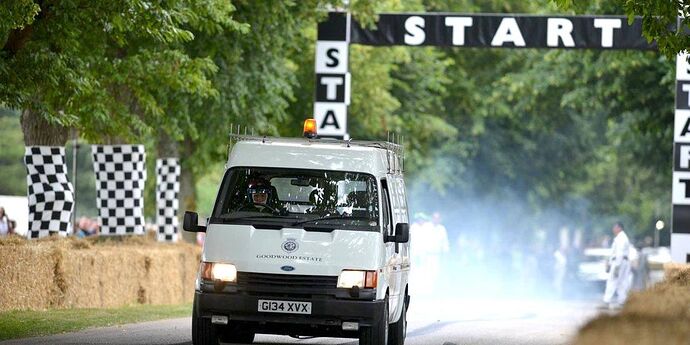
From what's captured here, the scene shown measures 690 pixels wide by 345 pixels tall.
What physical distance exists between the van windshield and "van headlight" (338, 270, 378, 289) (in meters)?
0.51

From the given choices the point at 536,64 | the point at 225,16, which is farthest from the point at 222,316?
the point at 536,64

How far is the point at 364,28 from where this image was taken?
102ft

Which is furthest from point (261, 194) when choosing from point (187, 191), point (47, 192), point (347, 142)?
point (187, 191)

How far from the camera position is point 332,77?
3103 cm

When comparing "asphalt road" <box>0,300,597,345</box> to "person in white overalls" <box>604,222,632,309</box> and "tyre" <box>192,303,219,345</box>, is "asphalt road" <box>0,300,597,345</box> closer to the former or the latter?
"tyre" <box>192,303,219,345</box>

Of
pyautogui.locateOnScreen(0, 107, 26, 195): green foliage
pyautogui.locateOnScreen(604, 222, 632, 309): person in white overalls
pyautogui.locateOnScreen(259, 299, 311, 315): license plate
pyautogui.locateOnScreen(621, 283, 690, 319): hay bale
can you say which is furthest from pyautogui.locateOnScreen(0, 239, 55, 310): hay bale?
pyautogui.locateOnScreen(0, 107, 26, 195): green foliage

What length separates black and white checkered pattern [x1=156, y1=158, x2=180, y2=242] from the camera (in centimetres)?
3353

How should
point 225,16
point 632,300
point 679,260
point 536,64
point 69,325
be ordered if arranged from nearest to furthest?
point 632,300 → point 69,325 → point 225,16 → point 679,260 → point 536,64

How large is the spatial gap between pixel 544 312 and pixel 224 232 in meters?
16.3

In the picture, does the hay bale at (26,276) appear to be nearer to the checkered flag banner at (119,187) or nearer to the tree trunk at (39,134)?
the tree trunk at (39,134)

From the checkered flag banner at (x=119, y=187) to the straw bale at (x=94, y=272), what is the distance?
0.32 m

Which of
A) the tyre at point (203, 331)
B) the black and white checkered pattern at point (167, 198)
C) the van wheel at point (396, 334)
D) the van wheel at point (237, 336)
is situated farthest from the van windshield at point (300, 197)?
the black and white checkered pattern at point (167, 198)

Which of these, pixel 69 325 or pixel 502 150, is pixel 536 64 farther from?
pixel 69 325

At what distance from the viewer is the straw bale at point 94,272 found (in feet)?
74.6
